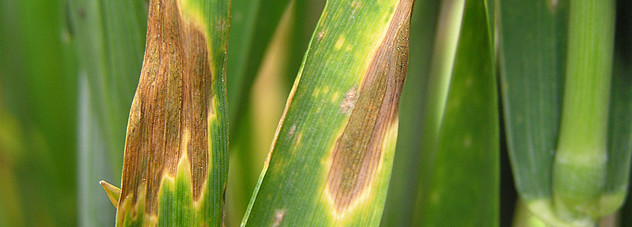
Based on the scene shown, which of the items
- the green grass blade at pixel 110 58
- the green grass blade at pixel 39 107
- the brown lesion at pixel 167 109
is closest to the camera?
the brown lesion at pixel 167 109

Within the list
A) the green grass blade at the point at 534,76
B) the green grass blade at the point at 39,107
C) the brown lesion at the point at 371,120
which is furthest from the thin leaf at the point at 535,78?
the green grass blade at the point at 39,107

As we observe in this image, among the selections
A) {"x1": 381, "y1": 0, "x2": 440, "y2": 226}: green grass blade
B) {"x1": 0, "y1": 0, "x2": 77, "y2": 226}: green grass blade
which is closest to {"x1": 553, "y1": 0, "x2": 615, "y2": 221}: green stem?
{"x1": 381, "y1": 0, "x2": 440, "y2": 226}: green grass blade

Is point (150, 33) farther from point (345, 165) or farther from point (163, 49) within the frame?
point (345, 165)

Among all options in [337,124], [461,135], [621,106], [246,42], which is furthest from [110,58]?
[621,106]

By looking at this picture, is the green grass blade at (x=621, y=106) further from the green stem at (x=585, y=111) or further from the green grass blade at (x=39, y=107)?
the green grass blade at (x=39, y=107)

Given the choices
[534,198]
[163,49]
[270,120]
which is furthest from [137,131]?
[534,198]

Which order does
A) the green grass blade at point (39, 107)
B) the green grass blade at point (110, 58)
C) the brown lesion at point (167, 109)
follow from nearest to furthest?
the brown lesion at point (167, 109) → the green grass blade at point (110, 58) → the green grass blade at point (39, 107)
